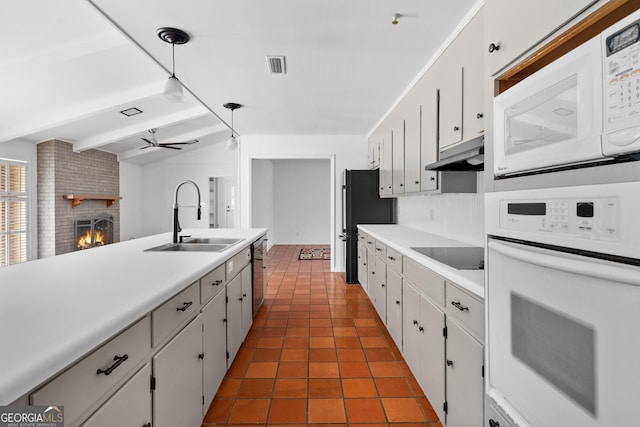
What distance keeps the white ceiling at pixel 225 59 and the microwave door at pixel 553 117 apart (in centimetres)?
134

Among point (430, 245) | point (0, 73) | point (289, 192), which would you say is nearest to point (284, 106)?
point (430, 245)

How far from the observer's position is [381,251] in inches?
124

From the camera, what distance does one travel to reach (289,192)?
9312mm

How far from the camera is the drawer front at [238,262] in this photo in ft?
7.45

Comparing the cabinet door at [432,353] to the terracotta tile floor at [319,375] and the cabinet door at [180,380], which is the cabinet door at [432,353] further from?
the cabinet door at [180,380]

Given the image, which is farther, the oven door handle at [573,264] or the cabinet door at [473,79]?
the cabinet door at [473,79]

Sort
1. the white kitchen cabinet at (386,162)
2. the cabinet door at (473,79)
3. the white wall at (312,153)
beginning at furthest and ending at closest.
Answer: the white wall at (312,153), the white kitchen cabinet at (386,162), the cabinet door at (473,79)

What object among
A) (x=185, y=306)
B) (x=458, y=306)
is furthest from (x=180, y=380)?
(x=458, y=306)

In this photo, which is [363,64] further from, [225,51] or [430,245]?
[430,245]

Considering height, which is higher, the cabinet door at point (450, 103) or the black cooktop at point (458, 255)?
the cabinet door at point (450, 103)

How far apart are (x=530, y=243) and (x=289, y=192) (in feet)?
28.1

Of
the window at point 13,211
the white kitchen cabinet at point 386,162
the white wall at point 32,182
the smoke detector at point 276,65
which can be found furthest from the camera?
the white wall at point 32,182

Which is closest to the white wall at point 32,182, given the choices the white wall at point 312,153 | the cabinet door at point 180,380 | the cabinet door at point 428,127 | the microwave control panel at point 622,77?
the white wall at point 312,153

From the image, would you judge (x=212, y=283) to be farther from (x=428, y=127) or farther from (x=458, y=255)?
(x=428, y=127)
